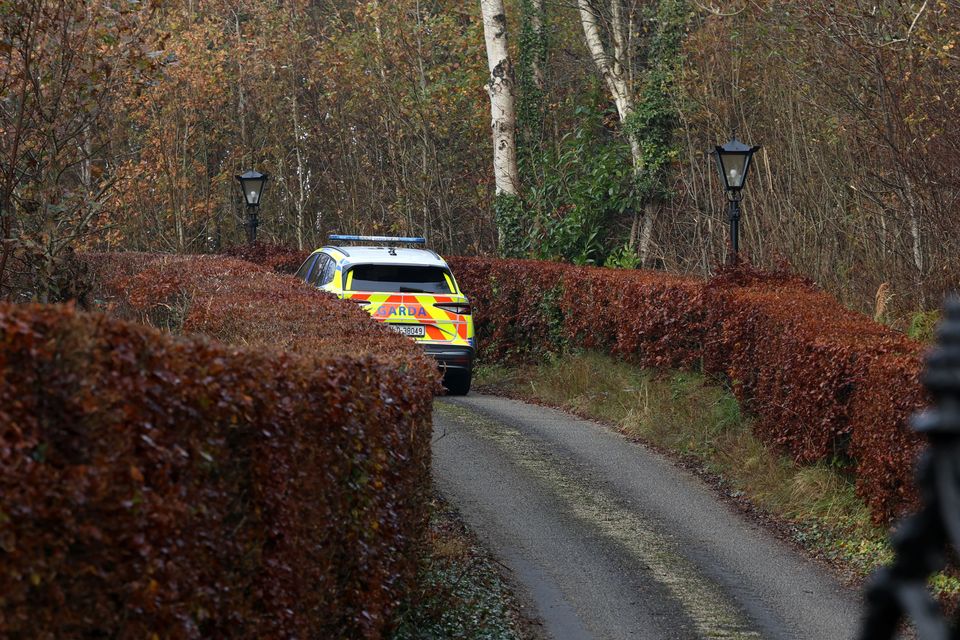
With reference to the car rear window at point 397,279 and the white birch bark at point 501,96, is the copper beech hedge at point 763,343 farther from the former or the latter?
the white birch bark at point 501,96

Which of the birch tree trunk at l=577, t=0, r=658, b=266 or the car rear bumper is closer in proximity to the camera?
the car rear bumper

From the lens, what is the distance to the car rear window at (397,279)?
56.7 ft

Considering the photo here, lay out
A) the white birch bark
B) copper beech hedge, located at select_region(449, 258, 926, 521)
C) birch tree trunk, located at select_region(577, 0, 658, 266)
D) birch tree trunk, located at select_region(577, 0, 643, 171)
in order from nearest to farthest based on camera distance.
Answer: copper beech hedge, located at select_region(449, 258, 926, 521) < birch tree trunk, located at select_region(577, 0, 658, 266) < the white birch bark < birch tree trunk, located at select_region(577, 0, 643, 171)

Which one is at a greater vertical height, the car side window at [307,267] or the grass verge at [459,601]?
the car side window at [307,267]

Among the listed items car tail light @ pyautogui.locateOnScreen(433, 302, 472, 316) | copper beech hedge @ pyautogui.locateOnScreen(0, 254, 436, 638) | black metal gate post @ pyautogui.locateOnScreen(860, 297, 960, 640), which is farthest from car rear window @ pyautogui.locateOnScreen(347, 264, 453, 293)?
black metal gate post @ pyautogui.locateOnScreen(860, 297, 960, 640)

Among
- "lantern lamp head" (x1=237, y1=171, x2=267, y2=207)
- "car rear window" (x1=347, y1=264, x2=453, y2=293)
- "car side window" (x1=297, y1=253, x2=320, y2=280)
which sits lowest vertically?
"car rear window" (x1=347, y1=264, x2=453, y2=293)

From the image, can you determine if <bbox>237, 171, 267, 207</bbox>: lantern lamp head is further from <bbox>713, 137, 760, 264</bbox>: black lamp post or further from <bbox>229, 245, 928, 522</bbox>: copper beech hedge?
<bbox>713, 137, 760, 264</bbox>: black lamp post

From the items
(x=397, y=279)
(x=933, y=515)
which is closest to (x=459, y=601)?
(x=933, y=515)

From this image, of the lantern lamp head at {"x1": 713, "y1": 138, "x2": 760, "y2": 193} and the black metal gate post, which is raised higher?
the lantern lamp head at {"x1": 713, "y1": 138, "x2": 760, "y2": 193}

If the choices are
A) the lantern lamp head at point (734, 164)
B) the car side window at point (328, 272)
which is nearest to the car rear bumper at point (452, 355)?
the car side window at point (328, 272)

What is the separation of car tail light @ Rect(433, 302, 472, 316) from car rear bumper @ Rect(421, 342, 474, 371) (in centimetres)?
47

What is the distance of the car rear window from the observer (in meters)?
17.3

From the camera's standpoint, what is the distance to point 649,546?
9875mm

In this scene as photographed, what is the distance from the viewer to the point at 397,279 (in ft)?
57.4
